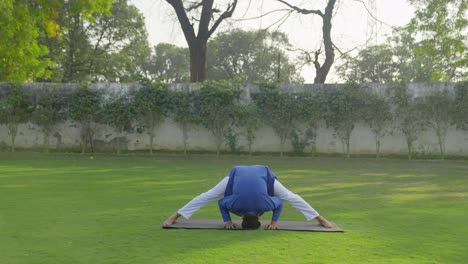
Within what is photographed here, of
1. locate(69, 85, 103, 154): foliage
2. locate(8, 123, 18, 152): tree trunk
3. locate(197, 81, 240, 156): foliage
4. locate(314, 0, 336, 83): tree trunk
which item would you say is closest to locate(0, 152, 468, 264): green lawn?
locate(197, 81, 240, 156): foliage

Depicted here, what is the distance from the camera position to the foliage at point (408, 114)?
20.1 meters

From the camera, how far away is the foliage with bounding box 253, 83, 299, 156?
67.9ft

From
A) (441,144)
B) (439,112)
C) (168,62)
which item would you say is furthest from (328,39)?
(168,62)

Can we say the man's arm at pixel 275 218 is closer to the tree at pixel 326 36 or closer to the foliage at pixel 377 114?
the foliage at pixel 377 114

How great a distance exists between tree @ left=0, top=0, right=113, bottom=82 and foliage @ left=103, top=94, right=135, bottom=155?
11.0 feet

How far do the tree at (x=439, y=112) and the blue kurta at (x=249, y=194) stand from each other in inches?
584

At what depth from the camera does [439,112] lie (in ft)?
65.7

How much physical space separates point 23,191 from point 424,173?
10.3 m

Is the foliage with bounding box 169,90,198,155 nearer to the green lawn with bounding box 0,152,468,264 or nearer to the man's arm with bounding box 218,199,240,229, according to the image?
the green lawn with bounding box 0,152,468,264

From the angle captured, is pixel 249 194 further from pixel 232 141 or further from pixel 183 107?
pixel 183 107

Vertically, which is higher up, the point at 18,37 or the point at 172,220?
the point at 18,37

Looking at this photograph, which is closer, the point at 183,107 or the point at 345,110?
the point at 345,110

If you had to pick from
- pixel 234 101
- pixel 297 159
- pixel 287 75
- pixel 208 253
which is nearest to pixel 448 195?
pixel 208 253

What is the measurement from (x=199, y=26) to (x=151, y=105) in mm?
7469
